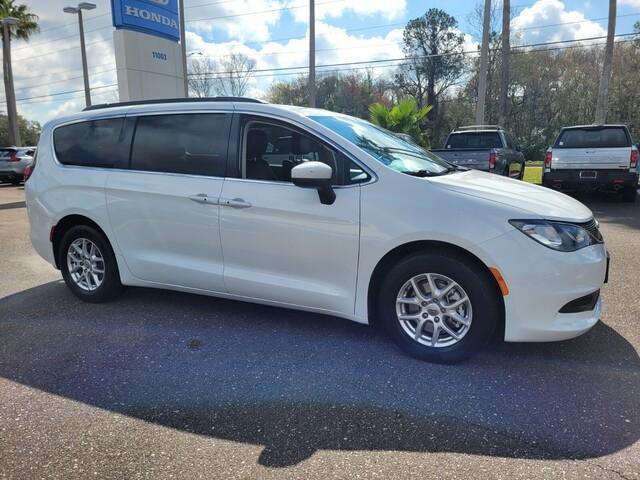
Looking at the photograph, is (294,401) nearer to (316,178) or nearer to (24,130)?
(316,178)

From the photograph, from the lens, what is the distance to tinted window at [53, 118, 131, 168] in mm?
4473

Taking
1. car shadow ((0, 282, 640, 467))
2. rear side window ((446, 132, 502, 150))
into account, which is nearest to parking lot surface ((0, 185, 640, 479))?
car shadow ((0, 282, 640, 467))

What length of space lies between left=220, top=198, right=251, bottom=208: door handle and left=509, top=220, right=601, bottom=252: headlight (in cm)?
190

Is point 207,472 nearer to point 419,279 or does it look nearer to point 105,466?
point 105,466

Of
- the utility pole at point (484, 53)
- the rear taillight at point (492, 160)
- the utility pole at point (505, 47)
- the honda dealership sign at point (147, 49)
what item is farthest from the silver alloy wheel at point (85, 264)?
the utility pole at point (505, 47)

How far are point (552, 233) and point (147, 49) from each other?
42.1 ft

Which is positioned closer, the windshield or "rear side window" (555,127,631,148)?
the windshield

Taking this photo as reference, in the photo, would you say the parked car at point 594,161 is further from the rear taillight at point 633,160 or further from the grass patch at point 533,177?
the grass patch at point 533,177

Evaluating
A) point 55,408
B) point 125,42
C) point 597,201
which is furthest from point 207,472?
point 125,42

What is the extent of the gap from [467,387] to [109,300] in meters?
3.41

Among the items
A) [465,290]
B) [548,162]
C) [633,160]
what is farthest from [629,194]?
[465,290]

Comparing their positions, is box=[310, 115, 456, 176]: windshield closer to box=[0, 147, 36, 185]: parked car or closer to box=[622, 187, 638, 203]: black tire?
box=[622, 187, 638, 203]: black tire

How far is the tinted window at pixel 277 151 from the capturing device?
3746 millimetres

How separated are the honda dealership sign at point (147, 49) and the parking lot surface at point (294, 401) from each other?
9782mm
